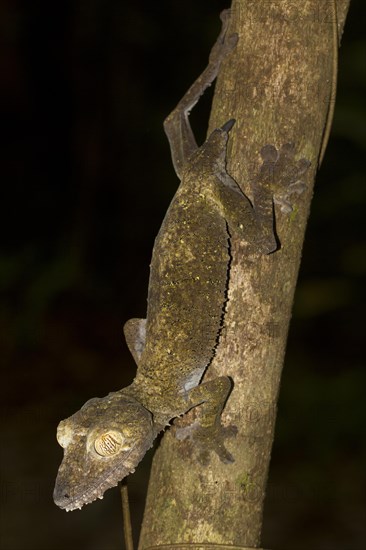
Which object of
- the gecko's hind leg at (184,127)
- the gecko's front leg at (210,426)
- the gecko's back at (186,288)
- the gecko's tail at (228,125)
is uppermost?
the gecko's hind leg at (184,127)

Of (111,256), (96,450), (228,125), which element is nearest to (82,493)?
(96,450)

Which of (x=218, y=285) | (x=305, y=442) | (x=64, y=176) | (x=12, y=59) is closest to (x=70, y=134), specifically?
(x=64, y=176)

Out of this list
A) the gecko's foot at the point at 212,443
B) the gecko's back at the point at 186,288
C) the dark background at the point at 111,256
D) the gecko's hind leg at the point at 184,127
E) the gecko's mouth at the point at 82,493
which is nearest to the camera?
the gecko's foot at the point at 212,443

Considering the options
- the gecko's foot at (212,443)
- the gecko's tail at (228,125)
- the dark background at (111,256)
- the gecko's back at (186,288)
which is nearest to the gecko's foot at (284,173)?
the gecko's tail at (228,125)

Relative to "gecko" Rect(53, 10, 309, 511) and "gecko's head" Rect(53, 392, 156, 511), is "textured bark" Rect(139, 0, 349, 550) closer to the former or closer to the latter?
"gecko" Rect(53, 10, 309, 511)

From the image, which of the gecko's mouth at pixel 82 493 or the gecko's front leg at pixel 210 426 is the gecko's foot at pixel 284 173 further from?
the gecko's mouth at pixel 82 493

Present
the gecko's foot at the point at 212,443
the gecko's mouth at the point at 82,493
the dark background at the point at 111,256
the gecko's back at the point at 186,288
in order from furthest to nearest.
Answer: the dark background at the point at 111,256, the gecko's back at the point at 186,288, the gecko's mouth at the point at 82,493, the gecko's foot at the point at 212,443

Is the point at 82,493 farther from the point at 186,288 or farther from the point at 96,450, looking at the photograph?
the point at 186,288
